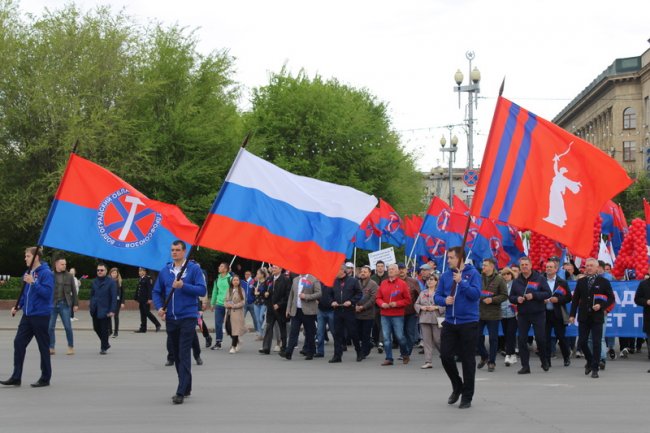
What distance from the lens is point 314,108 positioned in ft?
165

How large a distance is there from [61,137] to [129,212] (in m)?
26.4

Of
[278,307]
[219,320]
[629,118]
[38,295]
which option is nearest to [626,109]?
[629,118]

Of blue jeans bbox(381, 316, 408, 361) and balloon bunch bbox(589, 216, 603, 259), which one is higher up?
balloon bunch bbox(589, 216, 603, 259)

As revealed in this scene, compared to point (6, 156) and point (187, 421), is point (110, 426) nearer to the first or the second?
point (187, 421)

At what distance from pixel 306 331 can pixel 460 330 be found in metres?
6.91

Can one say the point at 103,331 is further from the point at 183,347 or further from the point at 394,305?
the point at 183,347

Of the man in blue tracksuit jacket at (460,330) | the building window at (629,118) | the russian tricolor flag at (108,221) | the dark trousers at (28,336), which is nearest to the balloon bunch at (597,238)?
the russian tricolor flag at (108,221)

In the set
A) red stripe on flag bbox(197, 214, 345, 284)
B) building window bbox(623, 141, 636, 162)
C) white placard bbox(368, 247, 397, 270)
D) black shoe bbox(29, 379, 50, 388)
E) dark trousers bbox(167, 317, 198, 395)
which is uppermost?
building window bbox(623, 141, 636, 162)

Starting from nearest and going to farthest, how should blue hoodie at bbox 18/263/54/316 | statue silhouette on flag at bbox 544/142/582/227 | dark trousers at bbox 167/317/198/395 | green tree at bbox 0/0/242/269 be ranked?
1. dark trousers at bbox 167/317/198/395
2. blue hoodie at bbox 18/263/54/316
3. statue silhouette on flag at bbox 544/142/582/227
4. green tree at bbox 0/0/242/269

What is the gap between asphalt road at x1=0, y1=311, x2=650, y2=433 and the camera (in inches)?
384

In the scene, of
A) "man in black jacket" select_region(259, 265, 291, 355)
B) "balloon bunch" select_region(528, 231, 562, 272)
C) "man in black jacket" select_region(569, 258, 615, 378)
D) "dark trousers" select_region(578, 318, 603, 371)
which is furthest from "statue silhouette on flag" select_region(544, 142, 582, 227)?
"balloon bunch" select_region(528, 231, 562, 272)

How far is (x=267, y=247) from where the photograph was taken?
43.8 ft

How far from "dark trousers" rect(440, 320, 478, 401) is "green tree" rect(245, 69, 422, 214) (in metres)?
37.3

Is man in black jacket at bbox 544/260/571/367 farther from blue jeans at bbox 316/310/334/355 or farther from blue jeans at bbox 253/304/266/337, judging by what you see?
blue jeans at bbox 253/304/266/337
